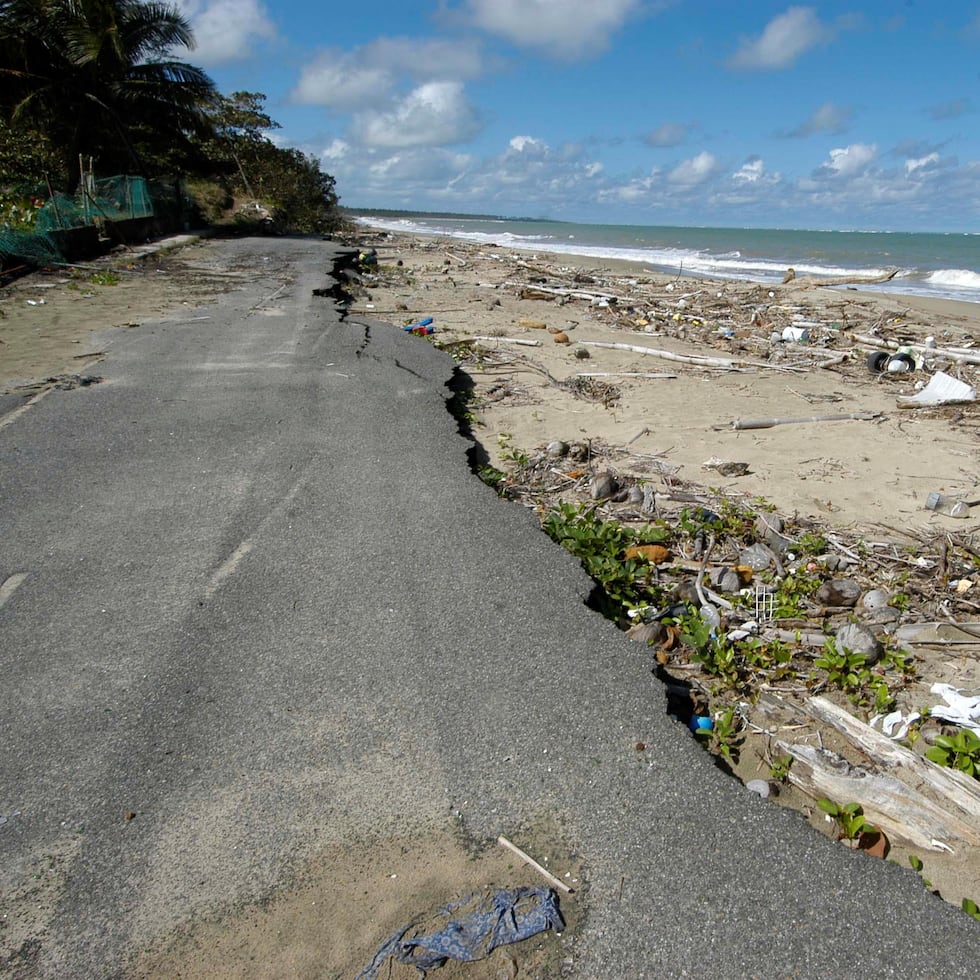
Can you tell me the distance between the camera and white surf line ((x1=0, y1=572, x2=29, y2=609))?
141 inches

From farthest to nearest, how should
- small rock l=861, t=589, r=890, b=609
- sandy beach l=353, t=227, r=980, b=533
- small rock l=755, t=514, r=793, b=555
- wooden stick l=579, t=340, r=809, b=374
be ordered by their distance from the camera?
wooden stick l=579, t=340, r=809, b=374 < sandy beach l=353, t=227, r=980, b=533 < small rock l=755, t=514, r=793, b=555 < small rock l=861, t=589, r=890, b=609

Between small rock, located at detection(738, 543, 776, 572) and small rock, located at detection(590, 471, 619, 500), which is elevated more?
small rock, located at detection(590, 471, 619, 500)

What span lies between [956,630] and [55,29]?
1070 inches

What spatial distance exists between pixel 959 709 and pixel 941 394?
631 centimetres

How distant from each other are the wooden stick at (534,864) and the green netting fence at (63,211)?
15.5m

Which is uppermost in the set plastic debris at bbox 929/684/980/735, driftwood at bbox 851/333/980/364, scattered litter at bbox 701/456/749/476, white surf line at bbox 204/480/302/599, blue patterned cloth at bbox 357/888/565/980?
driftwood at bbox 851/333/980/364

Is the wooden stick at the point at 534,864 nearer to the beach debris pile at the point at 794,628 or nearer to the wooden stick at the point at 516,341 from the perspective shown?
the beach debris pile at the point at 794,628

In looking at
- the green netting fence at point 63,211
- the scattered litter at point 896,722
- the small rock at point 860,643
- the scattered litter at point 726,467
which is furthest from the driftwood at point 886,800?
the green netting fence at point 63,211

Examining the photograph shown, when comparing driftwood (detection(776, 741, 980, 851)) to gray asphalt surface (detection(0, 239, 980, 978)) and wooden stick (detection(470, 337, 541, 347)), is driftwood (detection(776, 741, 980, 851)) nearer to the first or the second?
gray asphalt surface (detection(0, 239, 980, 978))

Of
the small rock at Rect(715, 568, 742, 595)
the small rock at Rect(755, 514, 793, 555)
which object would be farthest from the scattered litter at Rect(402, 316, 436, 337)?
the small rock at Rect(715, 568, 742, 595)

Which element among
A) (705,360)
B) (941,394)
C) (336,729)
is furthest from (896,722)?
(705,360)

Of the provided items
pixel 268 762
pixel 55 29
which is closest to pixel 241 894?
pixel 268 762

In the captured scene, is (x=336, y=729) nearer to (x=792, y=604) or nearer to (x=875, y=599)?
(x=792, y=604)

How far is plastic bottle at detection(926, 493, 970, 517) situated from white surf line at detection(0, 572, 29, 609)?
5.95 meters
